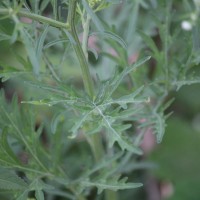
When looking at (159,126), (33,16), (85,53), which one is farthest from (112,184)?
(33,16)

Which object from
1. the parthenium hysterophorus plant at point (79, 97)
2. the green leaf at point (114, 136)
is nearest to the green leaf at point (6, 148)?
the parthenium hysterophorus plant at point (79, 97)

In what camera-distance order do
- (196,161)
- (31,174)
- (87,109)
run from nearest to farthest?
(87,109)
(31,174)
(196,161)

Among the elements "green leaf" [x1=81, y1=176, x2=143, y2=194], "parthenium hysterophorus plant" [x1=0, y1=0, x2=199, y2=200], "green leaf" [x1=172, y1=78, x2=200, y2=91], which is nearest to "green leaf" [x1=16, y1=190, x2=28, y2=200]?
"parthenium hysterophorus plant" [x1=0, y1=0, x2=199, y2=200]

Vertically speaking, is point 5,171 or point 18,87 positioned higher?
point 5,171

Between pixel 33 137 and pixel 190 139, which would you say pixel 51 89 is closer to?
pixel 33 137

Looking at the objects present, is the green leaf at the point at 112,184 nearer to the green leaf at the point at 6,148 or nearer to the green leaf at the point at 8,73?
the green leaf at the point at 6,148

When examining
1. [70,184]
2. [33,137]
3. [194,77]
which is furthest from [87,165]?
[194,77]

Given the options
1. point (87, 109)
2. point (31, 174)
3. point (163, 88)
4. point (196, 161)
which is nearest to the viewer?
point (87, 109)

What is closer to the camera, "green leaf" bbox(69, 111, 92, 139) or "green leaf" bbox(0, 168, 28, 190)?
"green leaf" bbox(69, 111, 92, 139)

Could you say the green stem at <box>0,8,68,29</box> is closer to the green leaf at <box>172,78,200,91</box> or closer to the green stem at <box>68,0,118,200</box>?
the green stem at <box>68,0,118,200</box>
